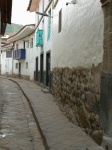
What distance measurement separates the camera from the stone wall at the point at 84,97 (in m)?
5.10

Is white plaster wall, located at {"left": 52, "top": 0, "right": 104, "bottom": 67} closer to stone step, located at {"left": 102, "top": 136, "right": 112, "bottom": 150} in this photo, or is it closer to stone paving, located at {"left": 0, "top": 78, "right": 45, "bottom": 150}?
stone step, located at {"left": 102, "top": 136, "right": 112, "bottom": 150}

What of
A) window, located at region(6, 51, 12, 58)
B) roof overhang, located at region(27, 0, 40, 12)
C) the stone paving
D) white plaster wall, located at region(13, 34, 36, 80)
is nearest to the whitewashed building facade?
white plaster wall, located at region(13, 34, 36, 80)

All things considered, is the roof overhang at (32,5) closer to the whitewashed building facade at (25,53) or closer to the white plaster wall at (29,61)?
the whitewashed building facade at (25,53)

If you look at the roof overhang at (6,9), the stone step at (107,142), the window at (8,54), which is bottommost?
the stone step at (107,142)

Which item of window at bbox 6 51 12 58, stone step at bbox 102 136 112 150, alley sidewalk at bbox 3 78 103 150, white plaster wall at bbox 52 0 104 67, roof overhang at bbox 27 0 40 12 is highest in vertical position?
roof overhang at bbox 27 0 40 12

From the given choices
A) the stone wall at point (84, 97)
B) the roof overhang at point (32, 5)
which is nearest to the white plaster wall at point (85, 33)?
the stone wall at point (84, 97)

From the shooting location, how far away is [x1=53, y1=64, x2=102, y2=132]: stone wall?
5095 millimetres

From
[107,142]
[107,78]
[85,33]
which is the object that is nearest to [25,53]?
[85,33]

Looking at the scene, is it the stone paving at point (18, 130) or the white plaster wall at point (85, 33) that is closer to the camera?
the white plaster wall at point (85, 33)

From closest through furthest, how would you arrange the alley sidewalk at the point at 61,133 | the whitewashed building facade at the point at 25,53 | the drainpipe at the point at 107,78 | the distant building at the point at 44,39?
the drainpipe at the point at 107,78 < the alley sidewalk at the point at 61,133 < the distant building at the point at 44,39 < the whitewashed building facade at the point at 25,53

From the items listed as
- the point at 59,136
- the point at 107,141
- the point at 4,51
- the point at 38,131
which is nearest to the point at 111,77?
the point at 107,141

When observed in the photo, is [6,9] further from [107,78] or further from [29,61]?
[29,61]

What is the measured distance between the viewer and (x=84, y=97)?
597 centimetres

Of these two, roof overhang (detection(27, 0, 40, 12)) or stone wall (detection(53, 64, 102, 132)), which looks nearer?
stone wall (detection(53, 64, 102, 132))
